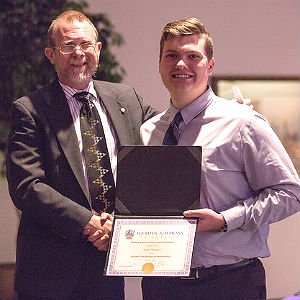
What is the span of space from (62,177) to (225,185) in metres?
0.52

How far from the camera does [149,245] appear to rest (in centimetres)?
187

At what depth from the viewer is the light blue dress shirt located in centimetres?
187

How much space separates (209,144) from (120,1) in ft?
8.11

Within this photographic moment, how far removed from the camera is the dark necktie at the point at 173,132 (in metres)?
1.99

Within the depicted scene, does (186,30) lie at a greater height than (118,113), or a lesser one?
greater

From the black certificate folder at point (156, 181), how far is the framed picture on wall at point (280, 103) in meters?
2.61

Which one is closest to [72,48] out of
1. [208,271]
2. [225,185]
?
[225,185]

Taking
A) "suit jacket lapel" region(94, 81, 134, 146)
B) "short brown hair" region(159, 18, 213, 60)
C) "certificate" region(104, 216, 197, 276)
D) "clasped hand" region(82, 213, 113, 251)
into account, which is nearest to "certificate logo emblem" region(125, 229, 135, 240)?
"certificate" region(104, 216, 197, 276)

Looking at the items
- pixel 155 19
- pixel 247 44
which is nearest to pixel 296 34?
pixel 247 44

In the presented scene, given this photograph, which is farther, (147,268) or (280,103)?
(280,103)

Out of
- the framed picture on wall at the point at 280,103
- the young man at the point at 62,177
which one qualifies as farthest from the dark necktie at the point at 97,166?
the framed picture on wall at the point at 280,103

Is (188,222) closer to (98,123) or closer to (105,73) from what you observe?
(98,123)

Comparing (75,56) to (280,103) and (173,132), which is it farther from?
(280,103)

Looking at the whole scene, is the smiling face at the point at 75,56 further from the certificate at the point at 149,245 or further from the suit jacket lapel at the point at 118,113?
the certificate at the point at 149,245
